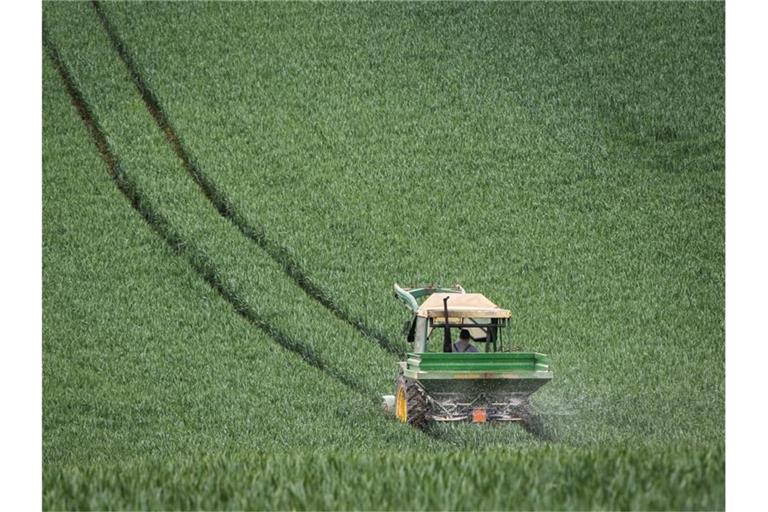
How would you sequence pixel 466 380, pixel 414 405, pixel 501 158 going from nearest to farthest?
1. pixel 466 380
2. pixel 414 405
3. pixel 501 158

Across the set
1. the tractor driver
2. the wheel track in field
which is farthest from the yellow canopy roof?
the wheel track in field

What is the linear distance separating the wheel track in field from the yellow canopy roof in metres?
4.72

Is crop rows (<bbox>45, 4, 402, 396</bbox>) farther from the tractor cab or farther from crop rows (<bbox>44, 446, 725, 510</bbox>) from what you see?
crop rows (<bbox>44, 446, 725, 510</bbox>)

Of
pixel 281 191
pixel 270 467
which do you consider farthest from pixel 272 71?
pixel 270 467

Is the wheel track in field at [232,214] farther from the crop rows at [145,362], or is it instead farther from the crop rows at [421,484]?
the crop rows at [421,484]

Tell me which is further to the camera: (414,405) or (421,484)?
(414,405)

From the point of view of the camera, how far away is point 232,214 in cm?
2922

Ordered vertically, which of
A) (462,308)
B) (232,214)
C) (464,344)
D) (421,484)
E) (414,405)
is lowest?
(421,484)

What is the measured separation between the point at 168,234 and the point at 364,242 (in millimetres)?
4000

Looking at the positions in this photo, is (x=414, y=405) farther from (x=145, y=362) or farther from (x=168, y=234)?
(x=168, y=234)

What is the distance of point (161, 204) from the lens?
2895 cm

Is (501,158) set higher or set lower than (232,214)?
higher

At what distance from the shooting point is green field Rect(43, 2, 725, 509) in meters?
13.1

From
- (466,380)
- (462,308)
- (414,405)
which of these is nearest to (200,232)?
(462,308)
